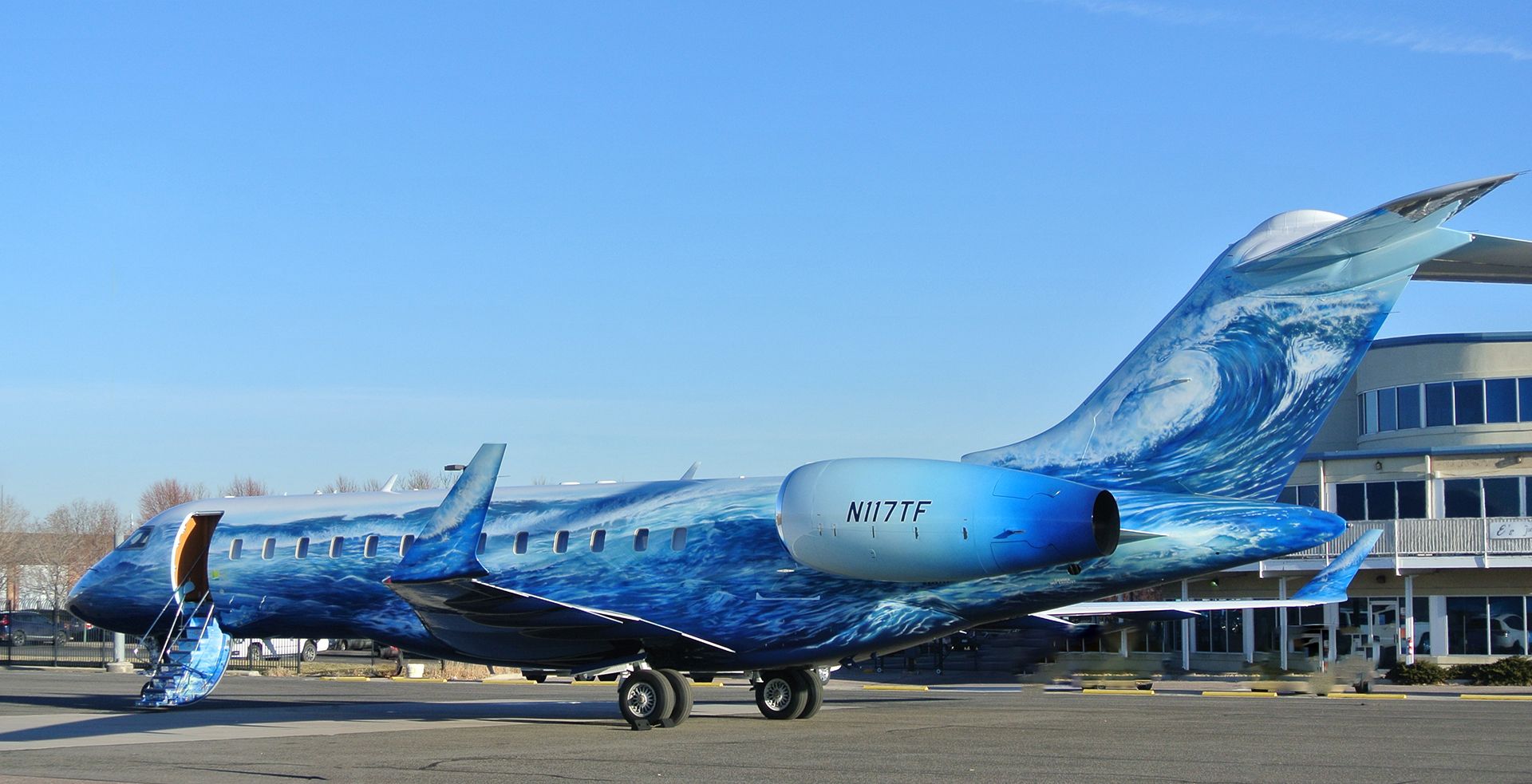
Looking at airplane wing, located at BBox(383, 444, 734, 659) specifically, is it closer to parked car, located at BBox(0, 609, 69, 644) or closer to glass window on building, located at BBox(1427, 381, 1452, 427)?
glass window on building, located at BBox(1427, 381, 1452, 427)

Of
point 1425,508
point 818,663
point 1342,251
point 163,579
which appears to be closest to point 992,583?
point 818,663

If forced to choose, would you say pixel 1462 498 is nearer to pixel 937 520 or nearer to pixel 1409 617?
pixel 1409 617

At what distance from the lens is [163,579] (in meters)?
22.0

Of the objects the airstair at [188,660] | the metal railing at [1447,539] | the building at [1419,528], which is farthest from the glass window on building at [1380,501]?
the airstair at [188,660]

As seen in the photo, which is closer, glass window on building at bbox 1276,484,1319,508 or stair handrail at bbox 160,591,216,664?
stair handrail at bbox 160,591,216,664

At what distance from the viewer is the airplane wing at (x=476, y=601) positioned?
613 inches

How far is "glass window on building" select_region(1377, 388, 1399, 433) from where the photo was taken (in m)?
38.5

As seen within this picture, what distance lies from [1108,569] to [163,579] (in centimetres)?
1360

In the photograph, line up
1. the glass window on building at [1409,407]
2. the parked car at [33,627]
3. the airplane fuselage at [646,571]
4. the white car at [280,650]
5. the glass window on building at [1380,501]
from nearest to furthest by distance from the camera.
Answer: the airplane fuselage at [646,571] → the glass window on building at [1380,501] → the glass window on building at [1409,407] → the white car at [280,650] → the parked car at [33,627]

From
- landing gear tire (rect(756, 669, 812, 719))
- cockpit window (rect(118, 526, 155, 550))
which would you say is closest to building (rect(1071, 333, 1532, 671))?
landing gear tire (rect(756, 669, 812, 719))

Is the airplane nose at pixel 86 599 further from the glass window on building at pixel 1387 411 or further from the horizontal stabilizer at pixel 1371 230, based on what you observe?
the glass window on building at pixel 1387 411

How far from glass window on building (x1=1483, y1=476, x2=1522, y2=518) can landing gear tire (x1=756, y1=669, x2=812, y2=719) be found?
21730mm

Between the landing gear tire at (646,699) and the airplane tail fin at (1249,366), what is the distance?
4.83 m

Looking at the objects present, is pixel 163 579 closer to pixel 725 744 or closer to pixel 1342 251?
pixel 725 744
